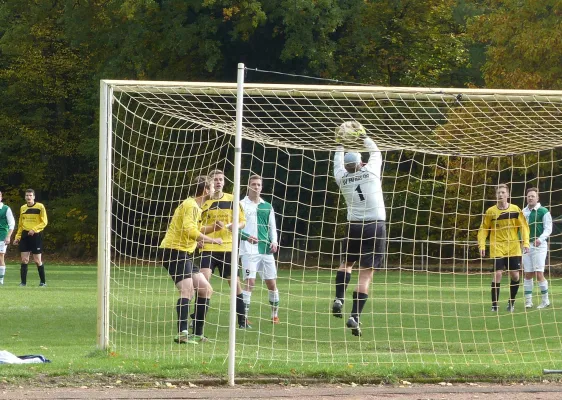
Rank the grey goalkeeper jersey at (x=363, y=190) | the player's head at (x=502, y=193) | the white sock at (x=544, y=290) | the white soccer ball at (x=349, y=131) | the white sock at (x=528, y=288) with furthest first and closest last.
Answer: the white sock at (x=544, y=290)
the white sock at (x=528, y=288)
the player's head at (x=502, y=193)
the grey goalkeeper jersey at (x=363, y=190)
the white soccer ball at (x=349, y=131)

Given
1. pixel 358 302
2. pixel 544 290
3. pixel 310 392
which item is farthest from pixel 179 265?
pixel 544 290

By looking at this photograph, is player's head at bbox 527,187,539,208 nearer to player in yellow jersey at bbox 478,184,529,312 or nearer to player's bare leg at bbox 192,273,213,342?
player in yellow jersey at bbox 478,184,529,312

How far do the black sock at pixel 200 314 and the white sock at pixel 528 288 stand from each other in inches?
246

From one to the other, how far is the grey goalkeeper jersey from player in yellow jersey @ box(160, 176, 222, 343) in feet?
4.50

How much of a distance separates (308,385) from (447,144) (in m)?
8.21

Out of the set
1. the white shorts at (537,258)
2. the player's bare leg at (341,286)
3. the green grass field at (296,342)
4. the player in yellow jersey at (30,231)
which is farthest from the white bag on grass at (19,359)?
the player in yellow jersey at (30,231)

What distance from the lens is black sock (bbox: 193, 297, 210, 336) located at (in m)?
10.7

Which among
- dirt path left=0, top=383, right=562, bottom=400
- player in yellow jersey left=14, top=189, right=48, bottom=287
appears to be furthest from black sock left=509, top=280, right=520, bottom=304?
player in yellow jersey left=14, top=189, right=48, bottom=287

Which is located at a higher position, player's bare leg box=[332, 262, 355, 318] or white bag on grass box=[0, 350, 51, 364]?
player's bare leg box=[332, 262, 355, 318]

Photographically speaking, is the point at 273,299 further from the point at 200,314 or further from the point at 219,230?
the point at 200,314

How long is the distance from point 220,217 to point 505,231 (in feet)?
16.0

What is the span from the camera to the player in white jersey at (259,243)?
1327 centimetres

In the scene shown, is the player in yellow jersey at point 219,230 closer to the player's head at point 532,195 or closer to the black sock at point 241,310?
the black sock at point 241,310

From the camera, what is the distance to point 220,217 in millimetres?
12031
